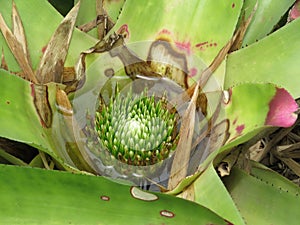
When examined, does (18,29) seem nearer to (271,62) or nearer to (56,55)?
(56,55)

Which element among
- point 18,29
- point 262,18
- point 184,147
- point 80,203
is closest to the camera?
point 80,203

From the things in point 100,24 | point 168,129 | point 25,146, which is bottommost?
point 25,146

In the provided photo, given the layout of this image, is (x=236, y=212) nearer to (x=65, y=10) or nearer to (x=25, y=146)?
(x=25, y=146)

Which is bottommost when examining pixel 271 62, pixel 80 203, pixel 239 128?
pixel 80 203

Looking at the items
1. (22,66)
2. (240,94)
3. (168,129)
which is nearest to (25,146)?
(22,66)

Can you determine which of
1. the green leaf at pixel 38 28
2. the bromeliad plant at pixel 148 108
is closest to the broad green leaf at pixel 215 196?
the bromeliad plant at pixel 148 108

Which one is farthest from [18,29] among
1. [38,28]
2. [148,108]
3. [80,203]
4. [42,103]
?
[80,203]
